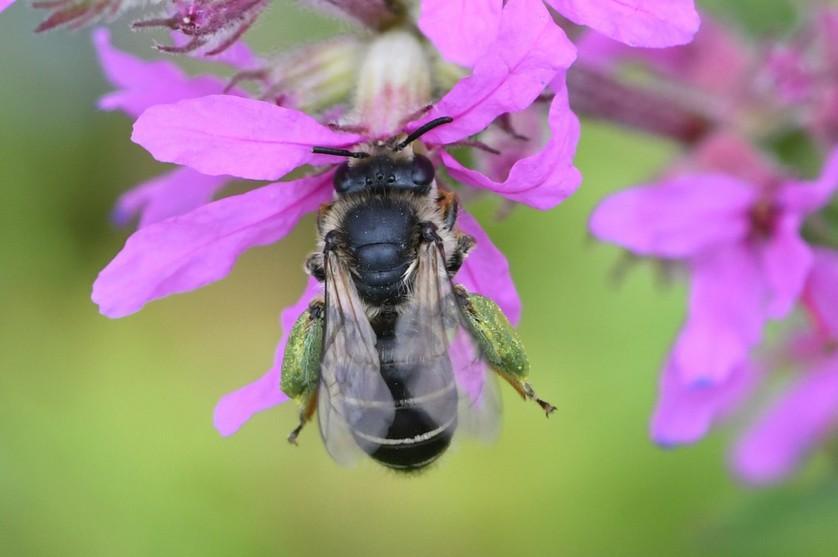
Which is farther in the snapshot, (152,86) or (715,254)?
(715,254)

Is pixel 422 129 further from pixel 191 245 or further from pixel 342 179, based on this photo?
pixel 191 245

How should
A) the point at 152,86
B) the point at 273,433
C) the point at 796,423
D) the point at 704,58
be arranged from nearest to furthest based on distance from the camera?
1. the point at 152,86
2. the point at 704,58
3. the point at 796,423
4. the point at 273,433

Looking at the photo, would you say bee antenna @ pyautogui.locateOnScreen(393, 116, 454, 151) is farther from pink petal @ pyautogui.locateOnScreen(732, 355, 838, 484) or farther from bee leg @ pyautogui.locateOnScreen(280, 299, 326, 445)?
pink petal @ pyautogui.locateOnScreen(732, 355, 838, 484)

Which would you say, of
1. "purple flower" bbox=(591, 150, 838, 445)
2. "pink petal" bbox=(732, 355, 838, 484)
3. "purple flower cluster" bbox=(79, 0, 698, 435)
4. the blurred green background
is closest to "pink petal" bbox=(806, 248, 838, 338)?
"purple flower" bbox=(591, 150, 838, 445)

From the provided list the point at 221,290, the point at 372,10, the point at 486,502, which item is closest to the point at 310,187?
the point at 372,10

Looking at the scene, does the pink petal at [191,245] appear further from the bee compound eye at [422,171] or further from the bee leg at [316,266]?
the bee compound eye at [422,171]

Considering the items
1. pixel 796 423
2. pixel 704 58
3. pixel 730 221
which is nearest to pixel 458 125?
pixel 730 221

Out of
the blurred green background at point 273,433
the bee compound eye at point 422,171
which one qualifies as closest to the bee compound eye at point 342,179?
the bee compound eye at point 422,171
